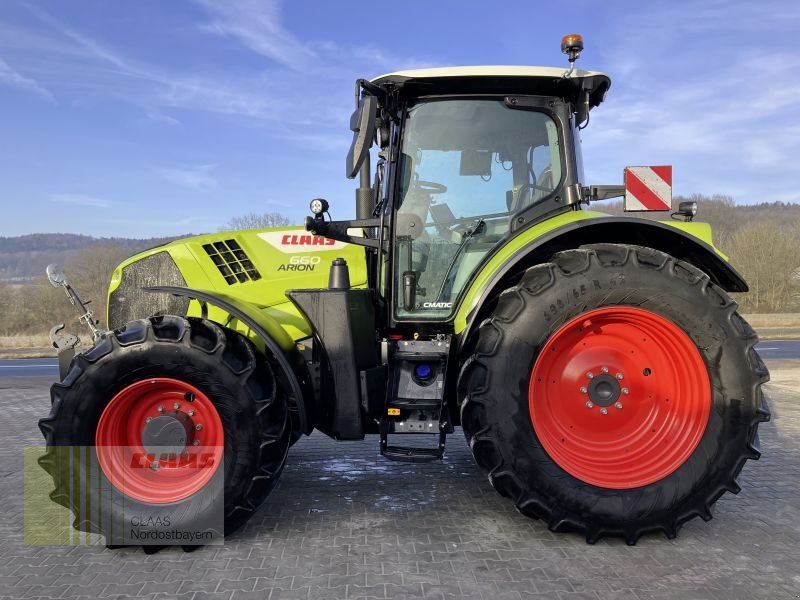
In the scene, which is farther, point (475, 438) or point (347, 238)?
point (347, 238)

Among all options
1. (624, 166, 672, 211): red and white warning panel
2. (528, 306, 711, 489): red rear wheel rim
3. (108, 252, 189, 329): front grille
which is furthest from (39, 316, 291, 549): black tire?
(624, 166, 672, 211): red and white warning panel

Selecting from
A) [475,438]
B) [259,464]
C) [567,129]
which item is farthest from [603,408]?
[259,464]

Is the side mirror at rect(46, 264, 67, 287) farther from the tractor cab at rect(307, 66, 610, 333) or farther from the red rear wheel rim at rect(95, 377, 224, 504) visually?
the tractor cab at rect(307, 66, 610, 333)

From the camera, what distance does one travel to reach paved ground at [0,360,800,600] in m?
2.34

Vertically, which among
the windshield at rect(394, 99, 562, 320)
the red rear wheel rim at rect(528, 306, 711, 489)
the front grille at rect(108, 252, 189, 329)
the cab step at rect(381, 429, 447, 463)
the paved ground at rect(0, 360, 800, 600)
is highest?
the windshield at rect(394, 99, 562, 320)

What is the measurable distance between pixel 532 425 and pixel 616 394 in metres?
0.54

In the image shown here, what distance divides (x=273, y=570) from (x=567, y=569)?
134 centimetres

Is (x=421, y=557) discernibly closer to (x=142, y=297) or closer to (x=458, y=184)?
(x=458, y=184)

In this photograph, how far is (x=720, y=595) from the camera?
2.28m

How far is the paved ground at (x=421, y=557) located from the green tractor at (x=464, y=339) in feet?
0.60

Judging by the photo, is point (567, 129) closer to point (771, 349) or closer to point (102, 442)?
point (102, 442)

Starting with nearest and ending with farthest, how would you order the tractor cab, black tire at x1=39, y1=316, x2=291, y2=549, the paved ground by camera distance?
the paved ground < black tire at x1=39, y1=316, x2=291, y2=549 < the tractor cab

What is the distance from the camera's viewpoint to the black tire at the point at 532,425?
2742 millimetres

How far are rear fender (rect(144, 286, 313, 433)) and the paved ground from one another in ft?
2.01
